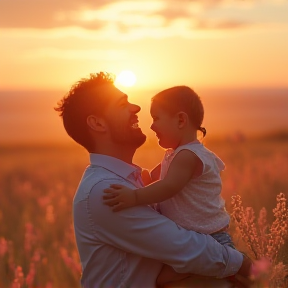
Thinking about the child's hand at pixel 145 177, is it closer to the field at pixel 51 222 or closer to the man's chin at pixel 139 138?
the man's chin at pixel 139 138

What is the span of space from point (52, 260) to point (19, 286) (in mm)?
1693

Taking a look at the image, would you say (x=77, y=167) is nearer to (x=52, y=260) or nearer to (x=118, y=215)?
(x=52, y=260)

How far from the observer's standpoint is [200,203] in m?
4.51

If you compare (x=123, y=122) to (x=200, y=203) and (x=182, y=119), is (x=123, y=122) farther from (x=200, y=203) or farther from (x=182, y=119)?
(x=200, y=203)

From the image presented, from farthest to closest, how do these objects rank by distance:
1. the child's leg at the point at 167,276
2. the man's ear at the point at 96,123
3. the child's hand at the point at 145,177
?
1. the child's hand at the point at 145,177
2. the man's ear at the point at 96,123
3. the child's leg at the point at 167,276

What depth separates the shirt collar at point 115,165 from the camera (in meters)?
4.45

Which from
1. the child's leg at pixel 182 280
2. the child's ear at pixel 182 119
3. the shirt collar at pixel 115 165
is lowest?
the child's leg at pixel 182 280

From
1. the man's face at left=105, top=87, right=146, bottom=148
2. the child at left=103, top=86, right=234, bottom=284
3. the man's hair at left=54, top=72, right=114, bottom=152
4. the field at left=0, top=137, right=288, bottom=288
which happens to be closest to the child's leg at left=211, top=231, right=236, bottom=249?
the child at left=103, top=86, right=234, bottom=284

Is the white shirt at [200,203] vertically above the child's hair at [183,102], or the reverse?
the child's hair at [183,102]

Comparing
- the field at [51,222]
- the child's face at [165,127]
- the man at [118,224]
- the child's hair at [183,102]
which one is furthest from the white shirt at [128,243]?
the field at [51,222]

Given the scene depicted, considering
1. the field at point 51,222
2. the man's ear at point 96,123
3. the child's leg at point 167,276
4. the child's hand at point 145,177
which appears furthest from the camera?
the field at point 51,222

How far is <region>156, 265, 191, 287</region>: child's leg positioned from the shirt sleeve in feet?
0.26

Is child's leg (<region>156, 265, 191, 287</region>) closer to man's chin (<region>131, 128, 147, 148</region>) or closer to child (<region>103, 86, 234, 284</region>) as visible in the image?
child (<region>103, 86, 234, 284</region>)

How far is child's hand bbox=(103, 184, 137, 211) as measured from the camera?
13.9 ft
